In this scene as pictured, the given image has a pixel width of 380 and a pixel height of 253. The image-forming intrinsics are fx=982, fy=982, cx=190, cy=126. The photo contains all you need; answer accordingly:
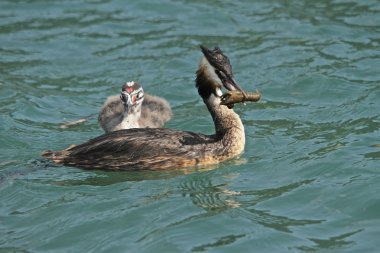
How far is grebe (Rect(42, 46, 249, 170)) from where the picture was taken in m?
11.6

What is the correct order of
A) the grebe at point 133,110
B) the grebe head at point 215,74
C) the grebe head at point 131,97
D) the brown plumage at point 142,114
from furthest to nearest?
the brown plumage at point 142,114
the grebe at point 133,110
the grebe head at point 131,97
the grebe head at point 215,74

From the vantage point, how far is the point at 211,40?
17.0 m

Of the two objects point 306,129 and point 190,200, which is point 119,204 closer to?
point 190,200

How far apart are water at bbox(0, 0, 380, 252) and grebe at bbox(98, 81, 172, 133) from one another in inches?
12.5

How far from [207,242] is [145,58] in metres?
7.21

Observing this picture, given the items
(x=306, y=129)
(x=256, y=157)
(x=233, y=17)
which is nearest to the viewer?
(x=256, y=157)

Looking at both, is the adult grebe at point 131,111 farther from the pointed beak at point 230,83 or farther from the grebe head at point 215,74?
the pointed beak at point 230,83

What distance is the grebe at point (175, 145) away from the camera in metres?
11.6

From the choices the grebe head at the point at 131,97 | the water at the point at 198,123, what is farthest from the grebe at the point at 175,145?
the grebe head at the point at 131,97

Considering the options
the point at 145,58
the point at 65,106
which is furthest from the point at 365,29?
the point at 65,106

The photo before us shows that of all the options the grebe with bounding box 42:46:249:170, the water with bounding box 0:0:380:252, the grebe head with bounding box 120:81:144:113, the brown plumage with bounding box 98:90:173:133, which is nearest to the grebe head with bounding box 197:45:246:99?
the grebe with bounding box 42:46:249:170

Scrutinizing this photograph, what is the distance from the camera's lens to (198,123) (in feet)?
45.1

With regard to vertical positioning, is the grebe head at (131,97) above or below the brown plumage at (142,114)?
above

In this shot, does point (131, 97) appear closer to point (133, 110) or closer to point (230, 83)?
point (133, 110)
